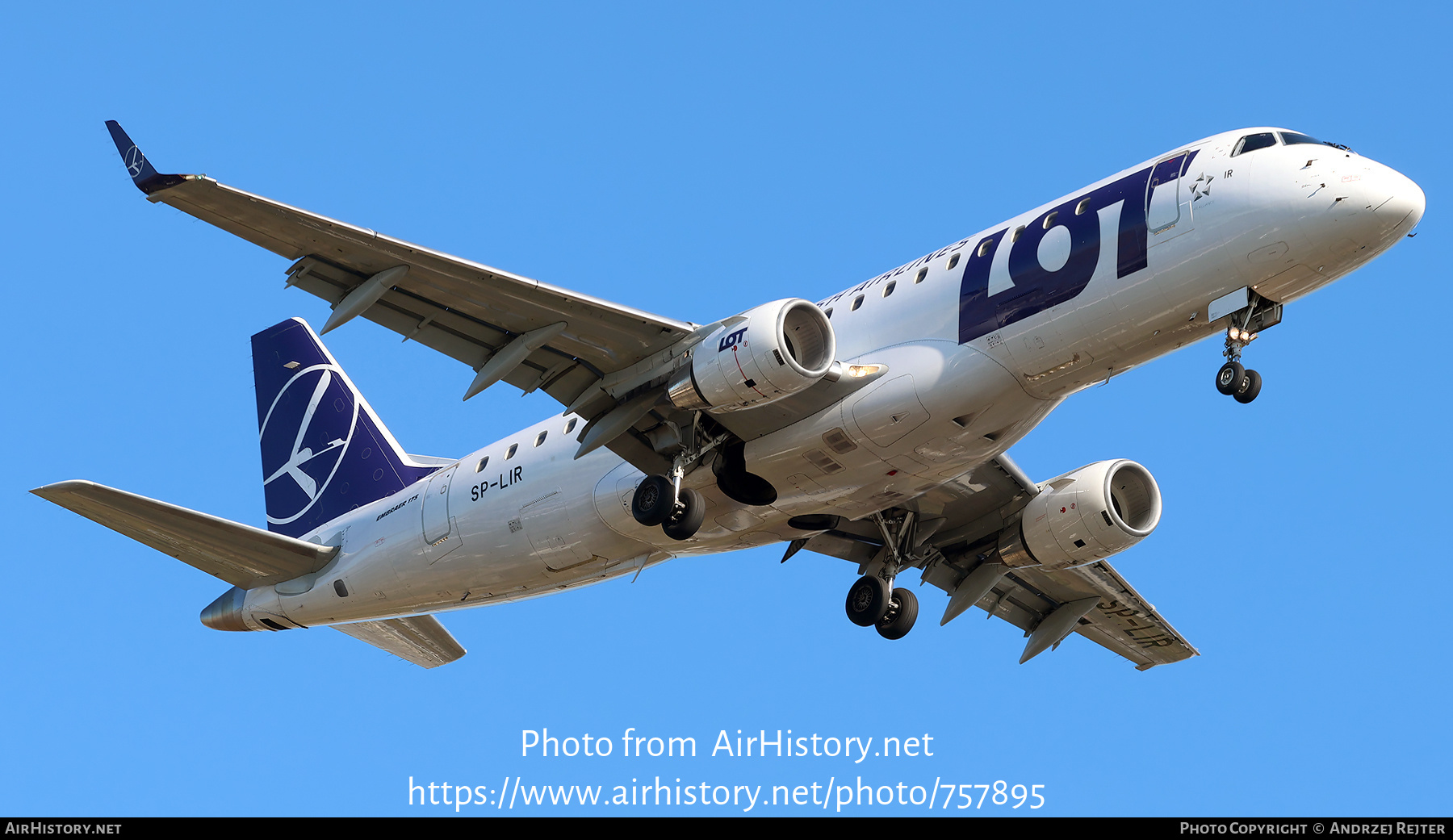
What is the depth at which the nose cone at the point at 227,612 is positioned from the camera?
30.4 metres

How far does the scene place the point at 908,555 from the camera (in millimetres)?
28984

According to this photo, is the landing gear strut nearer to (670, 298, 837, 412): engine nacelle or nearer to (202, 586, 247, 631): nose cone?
(670, 298, 837, 412): engine nacelle

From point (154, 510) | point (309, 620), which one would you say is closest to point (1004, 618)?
point (309, 620)

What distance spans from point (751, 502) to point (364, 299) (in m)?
6.83

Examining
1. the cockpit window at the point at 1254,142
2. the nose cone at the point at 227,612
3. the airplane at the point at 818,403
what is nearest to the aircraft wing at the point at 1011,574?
the airplane at the point at 818,403

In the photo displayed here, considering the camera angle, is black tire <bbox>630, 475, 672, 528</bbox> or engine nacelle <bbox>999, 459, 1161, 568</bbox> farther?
engine nacelle <bbox>999, 459, 1161, 568</bbox>

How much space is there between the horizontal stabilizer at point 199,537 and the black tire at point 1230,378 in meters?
16.9

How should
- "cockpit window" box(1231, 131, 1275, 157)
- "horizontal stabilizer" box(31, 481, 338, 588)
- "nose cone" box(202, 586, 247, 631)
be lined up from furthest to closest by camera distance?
"nose cone" box(202, 586, 247, 631) → "horizontal stabilizer" box(31, 481, 338, 588) → "cockpit window" box(1231, 131, 1275, 157)

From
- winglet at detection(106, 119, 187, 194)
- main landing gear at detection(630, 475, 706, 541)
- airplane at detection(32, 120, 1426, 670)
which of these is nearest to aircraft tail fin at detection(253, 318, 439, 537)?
airplane at detection(32, 120, 1426, 670)

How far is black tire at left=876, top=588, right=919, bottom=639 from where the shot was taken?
2867 cm

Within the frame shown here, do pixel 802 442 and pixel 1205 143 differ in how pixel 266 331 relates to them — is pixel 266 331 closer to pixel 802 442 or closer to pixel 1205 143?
pixel 802 442

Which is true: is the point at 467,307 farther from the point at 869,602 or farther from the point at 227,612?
the point at 227,612

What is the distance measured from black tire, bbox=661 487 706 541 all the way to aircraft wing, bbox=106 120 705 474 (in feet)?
3.42

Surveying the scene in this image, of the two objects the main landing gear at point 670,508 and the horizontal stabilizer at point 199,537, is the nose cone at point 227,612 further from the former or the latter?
the main landing gear at point 670,508
